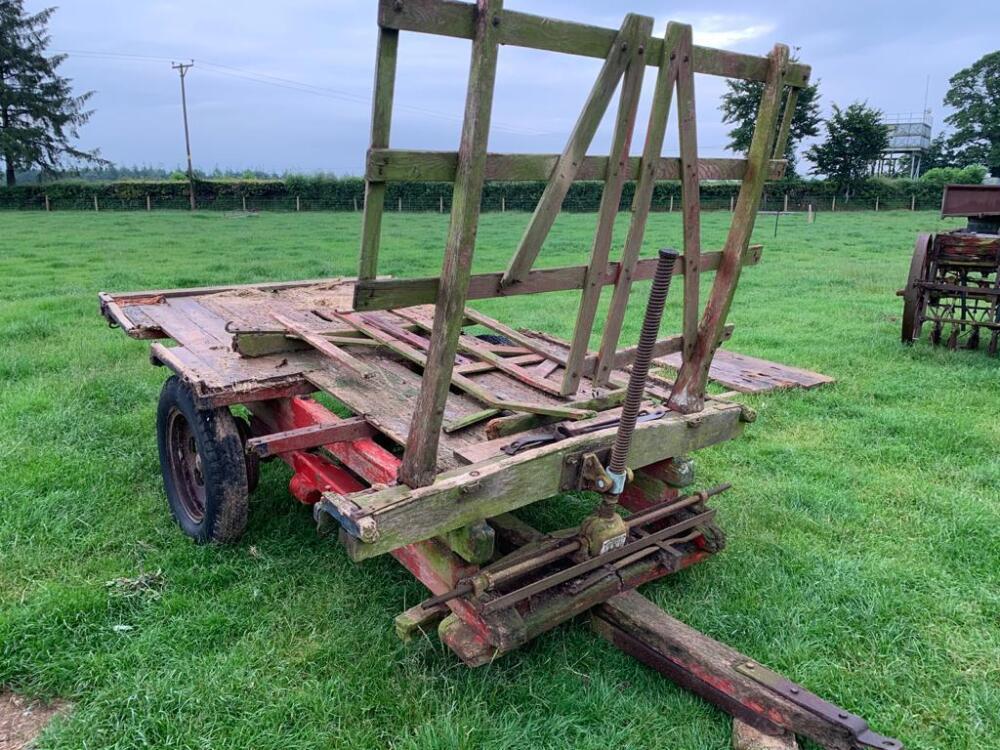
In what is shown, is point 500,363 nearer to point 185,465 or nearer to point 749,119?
point 185,465

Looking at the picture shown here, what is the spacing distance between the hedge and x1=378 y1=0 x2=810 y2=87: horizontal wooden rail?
3068cm

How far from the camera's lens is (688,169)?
9.84ft

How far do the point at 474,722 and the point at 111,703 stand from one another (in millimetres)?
1363

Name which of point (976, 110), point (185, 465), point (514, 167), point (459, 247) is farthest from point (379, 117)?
point (976, 110)

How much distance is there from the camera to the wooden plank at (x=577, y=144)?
8.48 feet

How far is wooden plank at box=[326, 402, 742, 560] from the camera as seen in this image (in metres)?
2.46

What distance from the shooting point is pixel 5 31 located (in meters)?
46.1

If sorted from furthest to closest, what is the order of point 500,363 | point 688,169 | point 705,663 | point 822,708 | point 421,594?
point 500,363
point 421,594
point 688,169
point 705,663
point 822,708

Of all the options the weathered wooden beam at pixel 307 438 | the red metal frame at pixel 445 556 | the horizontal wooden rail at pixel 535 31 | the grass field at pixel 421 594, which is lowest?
the grass field at pixel 421 594

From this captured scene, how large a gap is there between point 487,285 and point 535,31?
0.84 meters

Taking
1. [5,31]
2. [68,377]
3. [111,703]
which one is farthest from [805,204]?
[5,31]

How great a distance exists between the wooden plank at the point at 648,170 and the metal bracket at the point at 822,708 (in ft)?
4.49

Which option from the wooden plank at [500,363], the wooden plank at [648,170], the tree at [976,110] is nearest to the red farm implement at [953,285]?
the wooden plank at [500,363]

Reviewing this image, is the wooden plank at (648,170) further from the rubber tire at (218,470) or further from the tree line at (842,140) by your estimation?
the tree line at (842,140)
